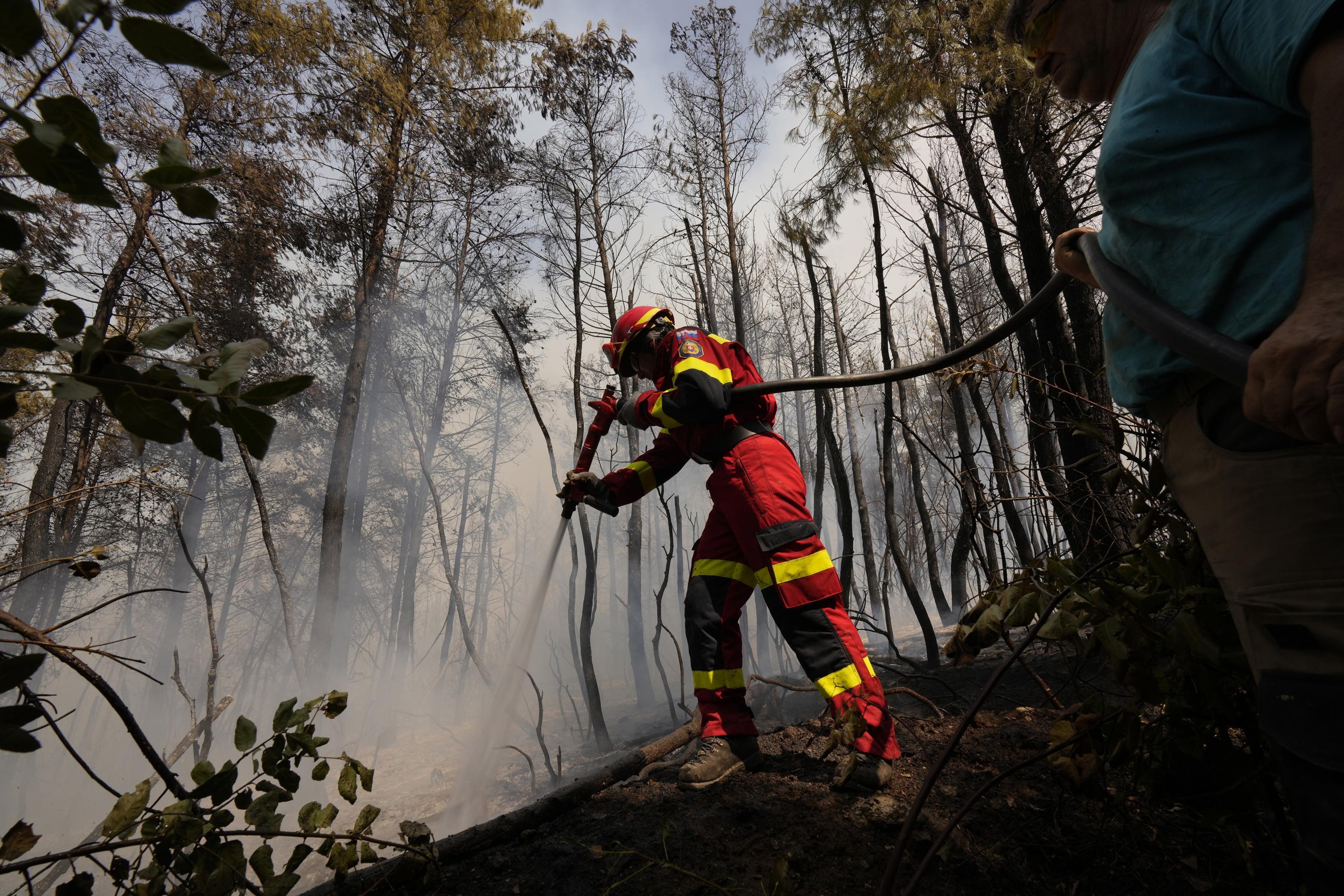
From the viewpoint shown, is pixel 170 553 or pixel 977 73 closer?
pixel 977 73

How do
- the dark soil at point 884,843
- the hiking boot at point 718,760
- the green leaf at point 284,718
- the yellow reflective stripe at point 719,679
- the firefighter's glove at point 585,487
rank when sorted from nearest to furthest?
the green leaf at point 284,718 → the dark soil at point 884,843 → the hiking boot at point 718,760 → the yellow reflective stripe at point 719,679 → the firefighter's glove at point 585,487

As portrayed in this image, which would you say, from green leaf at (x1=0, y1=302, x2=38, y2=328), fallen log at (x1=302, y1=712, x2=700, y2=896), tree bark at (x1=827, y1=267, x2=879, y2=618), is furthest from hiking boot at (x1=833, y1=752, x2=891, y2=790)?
tree bark at (x1=827, y1=267, x2=879, y2=618)

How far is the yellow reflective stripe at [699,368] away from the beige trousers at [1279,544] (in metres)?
1.90

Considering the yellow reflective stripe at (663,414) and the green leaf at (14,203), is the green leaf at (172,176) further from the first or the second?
the yellow reflective stripe at (663,414)

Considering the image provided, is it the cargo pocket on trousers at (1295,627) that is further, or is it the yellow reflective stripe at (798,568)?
the yellow reflective stripe at (798,568)

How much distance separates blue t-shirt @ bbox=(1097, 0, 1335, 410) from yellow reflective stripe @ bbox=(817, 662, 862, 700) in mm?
1650

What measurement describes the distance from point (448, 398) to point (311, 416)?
4058mm

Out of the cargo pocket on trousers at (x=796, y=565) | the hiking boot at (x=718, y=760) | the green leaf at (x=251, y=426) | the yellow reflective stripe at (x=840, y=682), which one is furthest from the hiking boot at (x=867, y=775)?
the green leaf at (x=251, y=426)

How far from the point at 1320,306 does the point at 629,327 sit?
2.78 m

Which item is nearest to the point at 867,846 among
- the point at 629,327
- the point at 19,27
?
the point at 19,27

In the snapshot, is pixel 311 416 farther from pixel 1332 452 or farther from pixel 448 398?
pixel 1332 452

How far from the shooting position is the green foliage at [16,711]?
26.3 inches

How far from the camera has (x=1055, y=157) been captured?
3736 millimetres

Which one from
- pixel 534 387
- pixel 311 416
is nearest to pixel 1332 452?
pixel 311 416
